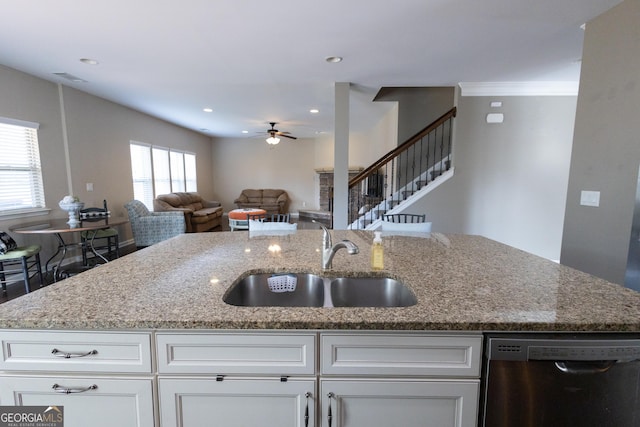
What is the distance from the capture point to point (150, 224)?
5.10 meters

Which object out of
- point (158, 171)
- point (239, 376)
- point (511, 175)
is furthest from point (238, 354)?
point (158, 171)

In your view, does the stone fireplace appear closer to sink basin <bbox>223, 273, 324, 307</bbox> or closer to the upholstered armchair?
the upholstered armchair

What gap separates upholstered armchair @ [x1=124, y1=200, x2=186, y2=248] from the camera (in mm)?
5023

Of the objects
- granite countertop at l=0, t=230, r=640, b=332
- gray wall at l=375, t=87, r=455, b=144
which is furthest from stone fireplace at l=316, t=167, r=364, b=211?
granite countertop at l=0, t=230, r=640, b=332

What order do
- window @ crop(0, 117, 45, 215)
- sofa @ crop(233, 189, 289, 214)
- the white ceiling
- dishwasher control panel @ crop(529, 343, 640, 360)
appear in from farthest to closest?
sofa @ crop(233, 189, 289, 214), window @ crop(0, 117, 45, 215), the white ceiling, dishwasher control panel @ crop(529, 343, 640, 360)

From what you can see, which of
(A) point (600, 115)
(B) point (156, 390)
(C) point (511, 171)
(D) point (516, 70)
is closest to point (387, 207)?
(C) point (511, 171)

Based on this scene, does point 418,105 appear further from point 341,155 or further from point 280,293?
point 280,293

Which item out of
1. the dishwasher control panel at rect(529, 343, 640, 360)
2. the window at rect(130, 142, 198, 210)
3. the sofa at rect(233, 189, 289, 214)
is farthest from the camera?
the sofa at rect(233, 189, 289, 214)

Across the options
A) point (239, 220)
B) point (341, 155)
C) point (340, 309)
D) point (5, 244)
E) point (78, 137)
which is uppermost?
point (78, 137)

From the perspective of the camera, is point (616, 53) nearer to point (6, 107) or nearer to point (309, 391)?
point (309, 391)

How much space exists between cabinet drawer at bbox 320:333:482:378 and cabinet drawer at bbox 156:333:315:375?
2.8 inches

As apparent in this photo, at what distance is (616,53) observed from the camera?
2.14 meters

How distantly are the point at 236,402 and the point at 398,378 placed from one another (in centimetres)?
54

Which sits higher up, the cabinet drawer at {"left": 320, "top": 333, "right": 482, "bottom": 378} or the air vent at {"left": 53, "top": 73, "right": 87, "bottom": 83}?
the air vent at {"left": 53, "top": 73, "right": 87, "bottom": 83}
